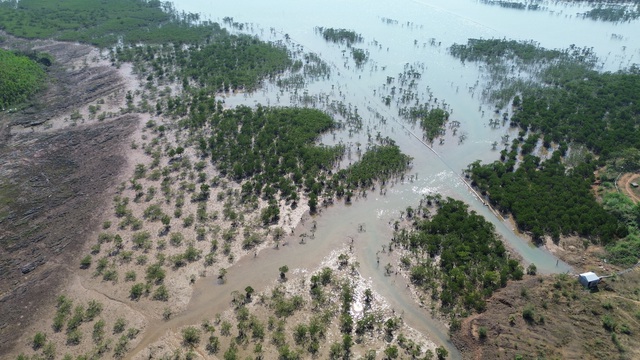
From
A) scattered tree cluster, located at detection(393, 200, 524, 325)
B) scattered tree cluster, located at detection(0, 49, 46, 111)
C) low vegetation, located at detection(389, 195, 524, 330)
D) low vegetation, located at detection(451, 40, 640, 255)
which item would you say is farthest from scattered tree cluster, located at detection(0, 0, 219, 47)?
scattered tree cluster, located at detection(393, 200, 524, 325)

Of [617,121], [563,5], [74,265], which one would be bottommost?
[74,265]

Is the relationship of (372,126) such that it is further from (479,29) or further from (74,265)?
(479,29)

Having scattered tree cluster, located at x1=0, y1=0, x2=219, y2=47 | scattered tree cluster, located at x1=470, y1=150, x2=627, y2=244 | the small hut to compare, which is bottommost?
the small hut

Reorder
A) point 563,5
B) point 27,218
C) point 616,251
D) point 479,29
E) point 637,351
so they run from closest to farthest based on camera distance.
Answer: point 637,351
point 616,251
point 27,218
point 479,29
point 563,5

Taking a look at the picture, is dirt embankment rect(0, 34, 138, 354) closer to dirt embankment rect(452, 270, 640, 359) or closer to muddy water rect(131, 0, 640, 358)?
muddy water rect(131, 0, 640, 358)

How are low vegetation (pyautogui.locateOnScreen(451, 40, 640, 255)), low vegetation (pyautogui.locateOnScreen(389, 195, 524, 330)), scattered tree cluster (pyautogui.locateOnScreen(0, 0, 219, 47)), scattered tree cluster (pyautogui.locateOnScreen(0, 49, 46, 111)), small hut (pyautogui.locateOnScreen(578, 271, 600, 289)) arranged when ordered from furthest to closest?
scattered tree cluster (pyautogui.locateOnScreen(0, 0, 219, 47))
scattered tree cluster (pyautogui.locateOnScreen(0, 49, 46, 111))
low vegetation (pyautogui.locateOnScreen(451, 40, 640, 255))
low vegetation (pyautogui.locateOnScreen(389, 195, 524, 330))
small hut (pyautogui.locateOnScreen(578, 271, 600, 289))

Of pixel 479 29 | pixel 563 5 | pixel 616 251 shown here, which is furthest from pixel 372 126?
pixel 563 5

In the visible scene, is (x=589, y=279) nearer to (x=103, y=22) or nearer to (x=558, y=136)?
(x=558, y=136)

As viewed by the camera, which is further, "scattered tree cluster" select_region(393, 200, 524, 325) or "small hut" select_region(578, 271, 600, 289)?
"scattered tree cluster" select_region(393, 200, 524, 325)
